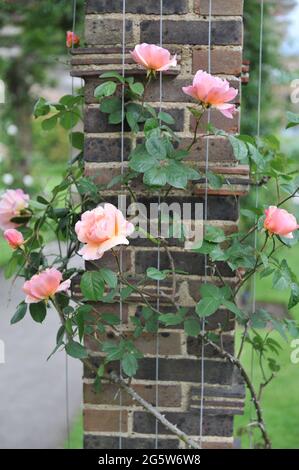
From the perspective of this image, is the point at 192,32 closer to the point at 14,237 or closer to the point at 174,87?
the point at 174,87

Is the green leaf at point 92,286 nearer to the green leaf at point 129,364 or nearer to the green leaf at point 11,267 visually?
the green leaf at point 129,364

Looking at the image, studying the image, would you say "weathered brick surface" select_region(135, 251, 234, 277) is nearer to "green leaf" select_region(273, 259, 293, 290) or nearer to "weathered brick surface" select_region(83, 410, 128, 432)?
"green leaf" select_region(273, 259, 293, 290)

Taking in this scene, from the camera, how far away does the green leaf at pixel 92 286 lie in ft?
4.26

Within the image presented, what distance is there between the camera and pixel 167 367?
161 centimetres

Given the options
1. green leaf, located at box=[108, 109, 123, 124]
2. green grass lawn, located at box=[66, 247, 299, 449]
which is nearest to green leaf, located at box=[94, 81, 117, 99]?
green leaf, located at box=[108, 109, 123, 124]

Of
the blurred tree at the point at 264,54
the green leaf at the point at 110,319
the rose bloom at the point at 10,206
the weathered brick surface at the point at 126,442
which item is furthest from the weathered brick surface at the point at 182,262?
the blurred tree at the point at 264,54

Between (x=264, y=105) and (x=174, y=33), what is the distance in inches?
137

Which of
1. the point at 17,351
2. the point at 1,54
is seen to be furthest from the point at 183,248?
the point at 1,54

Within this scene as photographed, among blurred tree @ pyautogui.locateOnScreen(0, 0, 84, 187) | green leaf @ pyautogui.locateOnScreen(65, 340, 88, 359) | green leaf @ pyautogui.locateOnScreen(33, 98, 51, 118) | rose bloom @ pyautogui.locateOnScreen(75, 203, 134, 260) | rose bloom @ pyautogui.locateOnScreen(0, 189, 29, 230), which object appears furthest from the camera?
blurred tree @ pyautogui.locateOnScreen(0, 0, 84, 187)

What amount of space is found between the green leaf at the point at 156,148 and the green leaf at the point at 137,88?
12cm

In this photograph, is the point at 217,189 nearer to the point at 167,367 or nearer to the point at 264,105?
the point at 167,367

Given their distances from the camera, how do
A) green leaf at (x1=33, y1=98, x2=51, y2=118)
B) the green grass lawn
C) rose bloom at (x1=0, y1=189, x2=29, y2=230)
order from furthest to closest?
the green grass lawn
rose bloom at (x1=0, y1=189, x2=29, y2=230)
green leaf at (x1=33, y1=98, x2=51, y2=118)

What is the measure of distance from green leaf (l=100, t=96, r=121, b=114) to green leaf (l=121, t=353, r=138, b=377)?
58 cm

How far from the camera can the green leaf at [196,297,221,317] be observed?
136 centimetres
